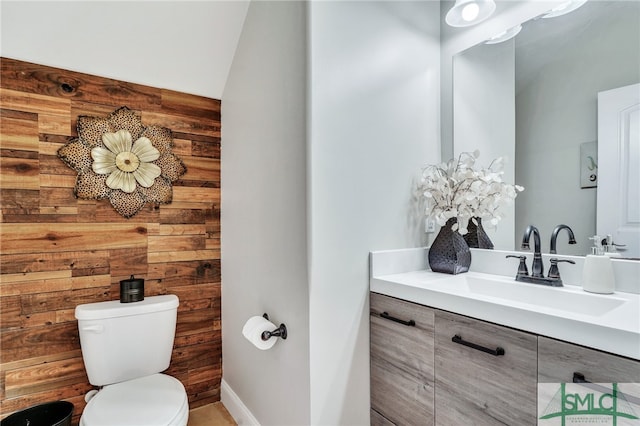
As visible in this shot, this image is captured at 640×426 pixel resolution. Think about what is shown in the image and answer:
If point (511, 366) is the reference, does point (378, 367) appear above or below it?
below

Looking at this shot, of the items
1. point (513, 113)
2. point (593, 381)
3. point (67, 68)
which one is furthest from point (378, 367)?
point (67, 68)

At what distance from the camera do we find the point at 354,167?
4.71ft

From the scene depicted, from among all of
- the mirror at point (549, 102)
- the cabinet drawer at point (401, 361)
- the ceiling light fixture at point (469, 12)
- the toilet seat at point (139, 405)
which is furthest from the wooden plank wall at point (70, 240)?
the mirror at point (549, 102)

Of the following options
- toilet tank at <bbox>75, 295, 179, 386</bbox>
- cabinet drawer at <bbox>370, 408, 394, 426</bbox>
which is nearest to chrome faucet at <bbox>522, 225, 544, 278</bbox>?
cabinet drawer at <bbox>370, 408, 394, 426</bbox>

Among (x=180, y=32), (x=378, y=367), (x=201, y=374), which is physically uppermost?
(x=180, y=32)

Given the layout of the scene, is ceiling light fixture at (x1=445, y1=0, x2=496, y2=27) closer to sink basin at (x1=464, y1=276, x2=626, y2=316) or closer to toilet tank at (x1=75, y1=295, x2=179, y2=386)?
sink basin at (x1=464, y1=276, x2=626, y2=316)

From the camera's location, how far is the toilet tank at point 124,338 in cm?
160

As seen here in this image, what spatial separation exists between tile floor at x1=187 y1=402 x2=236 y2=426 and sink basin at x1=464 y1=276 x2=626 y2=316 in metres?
1.57

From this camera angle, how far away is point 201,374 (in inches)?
82.6

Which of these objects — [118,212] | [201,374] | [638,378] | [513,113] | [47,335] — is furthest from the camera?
[201,374]

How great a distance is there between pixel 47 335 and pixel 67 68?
137 centimetres

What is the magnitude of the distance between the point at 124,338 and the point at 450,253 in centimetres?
163

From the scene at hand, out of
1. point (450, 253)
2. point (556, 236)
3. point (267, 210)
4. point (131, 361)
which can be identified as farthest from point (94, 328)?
point (556, 236)

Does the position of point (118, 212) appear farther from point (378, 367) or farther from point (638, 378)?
point (638, 378)
